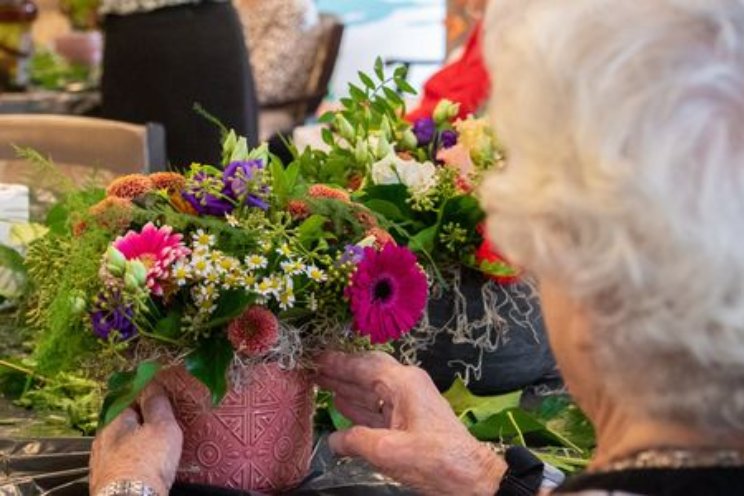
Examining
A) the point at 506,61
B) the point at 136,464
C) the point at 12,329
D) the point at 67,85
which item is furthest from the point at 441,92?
the point at 506,61

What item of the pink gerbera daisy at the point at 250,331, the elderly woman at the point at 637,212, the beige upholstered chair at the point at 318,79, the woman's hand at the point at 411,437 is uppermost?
the elderly woman at the point at 637,212

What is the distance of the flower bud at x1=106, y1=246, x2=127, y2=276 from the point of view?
1055mm

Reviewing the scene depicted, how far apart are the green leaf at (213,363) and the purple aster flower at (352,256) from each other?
4.7 inches

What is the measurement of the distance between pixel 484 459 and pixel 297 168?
1.05ft

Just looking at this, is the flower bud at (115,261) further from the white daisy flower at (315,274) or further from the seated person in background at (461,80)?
the seated person in background at (461,80)

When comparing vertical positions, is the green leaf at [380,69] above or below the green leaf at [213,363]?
above

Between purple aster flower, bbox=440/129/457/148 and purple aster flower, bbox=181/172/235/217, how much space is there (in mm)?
506

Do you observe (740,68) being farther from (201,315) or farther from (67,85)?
(67,85)

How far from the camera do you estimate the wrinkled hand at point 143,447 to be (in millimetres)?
1063

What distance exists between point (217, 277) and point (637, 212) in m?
0.44

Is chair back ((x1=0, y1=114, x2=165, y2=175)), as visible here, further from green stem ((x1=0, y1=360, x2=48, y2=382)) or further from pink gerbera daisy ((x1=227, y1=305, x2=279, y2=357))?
pink gerbera daisy ((x1=227, y1=305, x2=279, y2=357))

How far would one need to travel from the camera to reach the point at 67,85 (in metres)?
3.75

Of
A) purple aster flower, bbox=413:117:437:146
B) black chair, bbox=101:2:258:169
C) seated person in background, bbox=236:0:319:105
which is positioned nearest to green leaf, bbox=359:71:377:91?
purple aster flower, bbox=413:117:437:146

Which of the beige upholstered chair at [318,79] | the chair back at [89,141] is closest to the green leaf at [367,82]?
the chair back at [89,141]
